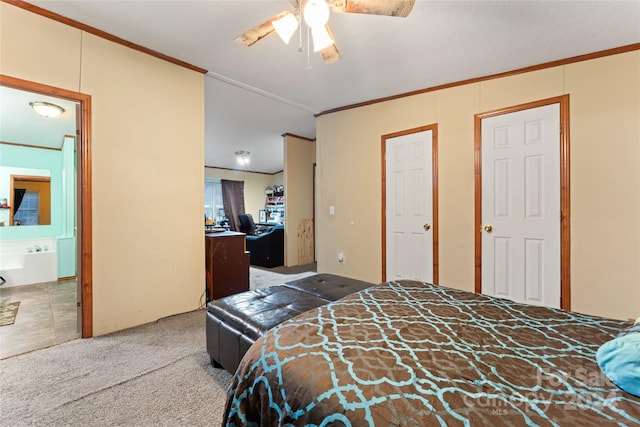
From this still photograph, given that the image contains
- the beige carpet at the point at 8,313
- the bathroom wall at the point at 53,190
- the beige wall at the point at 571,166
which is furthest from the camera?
the bathroom wall at the point at 53,190

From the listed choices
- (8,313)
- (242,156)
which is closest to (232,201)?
(242,156)

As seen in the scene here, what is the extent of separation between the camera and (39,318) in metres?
2.72

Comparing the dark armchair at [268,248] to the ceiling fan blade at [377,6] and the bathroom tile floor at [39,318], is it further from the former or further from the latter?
the ceiling fan blade at [377,6]

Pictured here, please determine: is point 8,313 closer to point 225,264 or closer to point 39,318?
point 39,318

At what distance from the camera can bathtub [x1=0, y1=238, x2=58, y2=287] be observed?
12.5ft

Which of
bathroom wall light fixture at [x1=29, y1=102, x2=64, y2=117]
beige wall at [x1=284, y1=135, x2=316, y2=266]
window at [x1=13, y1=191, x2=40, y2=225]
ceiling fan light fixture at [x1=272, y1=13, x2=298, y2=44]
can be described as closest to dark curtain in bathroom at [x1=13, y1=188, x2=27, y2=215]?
window at [x1=13, y1=191, x2=40, y2=225]

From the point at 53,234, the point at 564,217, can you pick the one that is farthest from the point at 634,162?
the point at 53,234

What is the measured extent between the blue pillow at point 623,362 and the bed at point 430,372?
0.02m

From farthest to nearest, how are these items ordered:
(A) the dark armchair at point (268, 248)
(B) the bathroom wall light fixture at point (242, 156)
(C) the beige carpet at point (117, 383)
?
(B) the bathroom wall light fixture at point (242, 156), (A) the dark armchair at point (268, 248), (C) the beige carpet at point (117, 383)

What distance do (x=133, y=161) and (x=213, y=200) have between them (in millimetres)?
5843

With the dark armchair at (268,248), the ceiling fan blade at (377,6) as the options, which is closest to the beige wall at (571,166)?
the dark armchair at (268,248)

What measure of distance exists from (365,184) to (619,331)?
3.00 m

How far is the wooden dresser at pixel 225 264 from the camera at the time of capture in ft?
10.1

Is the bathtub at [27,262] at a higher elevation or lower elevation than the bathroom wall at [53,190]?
lower
